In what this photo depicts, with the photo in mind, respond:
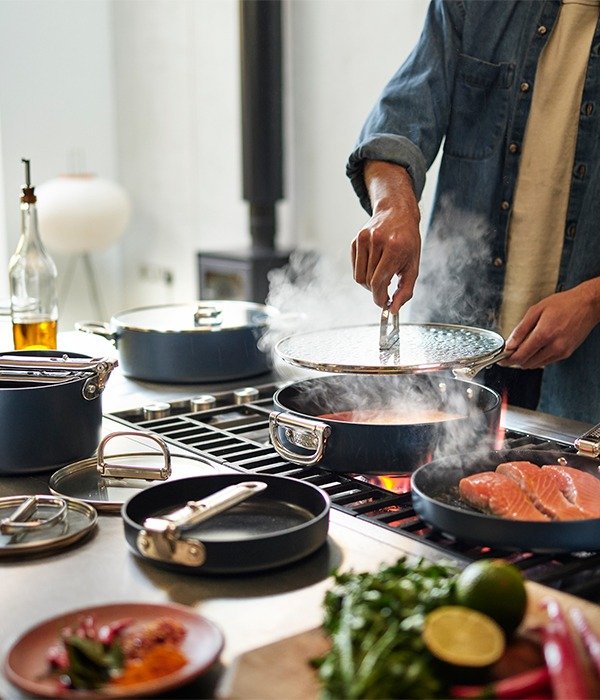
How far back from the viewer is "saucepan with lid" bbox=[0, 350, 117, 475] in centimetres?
156

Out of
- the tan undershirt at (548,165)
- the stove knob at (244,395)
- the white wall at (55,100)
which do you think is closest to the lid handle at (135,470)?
the stove knob at (244,395)

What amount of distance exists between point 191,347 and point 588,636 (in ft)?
4.79

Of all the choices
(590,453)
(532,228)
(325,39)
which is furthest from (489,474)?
(325,39)

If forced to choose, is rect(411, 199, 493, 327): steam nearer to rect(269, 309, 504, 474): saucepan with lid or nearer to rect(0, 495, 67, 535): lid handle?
rect(269, 309, 504, 474): saucepan with lid

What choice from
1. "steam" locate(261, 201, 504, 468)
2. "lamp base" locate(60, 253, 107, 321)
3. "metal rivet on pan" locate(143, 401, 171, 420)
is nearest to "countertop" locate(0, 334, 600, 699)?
"steam" locate(261, 201, 504, 468)

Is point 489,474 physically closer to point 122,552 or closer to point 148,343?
point 122,552

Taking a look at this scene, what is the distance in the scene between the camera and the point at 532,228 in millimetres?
2256

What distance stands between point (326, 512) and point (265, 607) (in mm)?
193

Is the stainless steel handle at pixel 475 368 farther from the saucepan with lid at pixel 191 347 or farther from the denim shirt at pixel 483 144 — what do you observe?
the saucepan with lid at pixel 191 347

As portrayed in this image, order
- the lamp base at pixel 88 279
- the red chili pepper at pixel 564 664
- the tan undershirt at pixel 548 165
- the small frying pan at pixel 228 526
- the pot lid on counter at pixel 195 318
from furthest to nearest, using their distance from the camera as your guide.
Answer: the lamp base at pixel 88 279, the pot lid on counter at pixel 195 318, the tan undershirt at pixel 548 165, the small frying pan at pixel 228 526, the red chili pepper at pixel 564 664

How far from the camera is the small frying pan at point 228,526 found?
1.18m

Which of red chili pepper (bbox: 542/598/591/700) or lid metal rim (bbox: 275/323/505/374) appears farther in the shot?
lid metal rim (bbox: 275/323/505/374)

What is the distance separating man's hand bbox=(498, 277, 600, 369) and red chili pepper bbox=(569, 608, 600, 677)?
0.90 metres

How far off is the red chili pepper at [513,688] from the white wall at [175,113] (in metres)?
3.75
